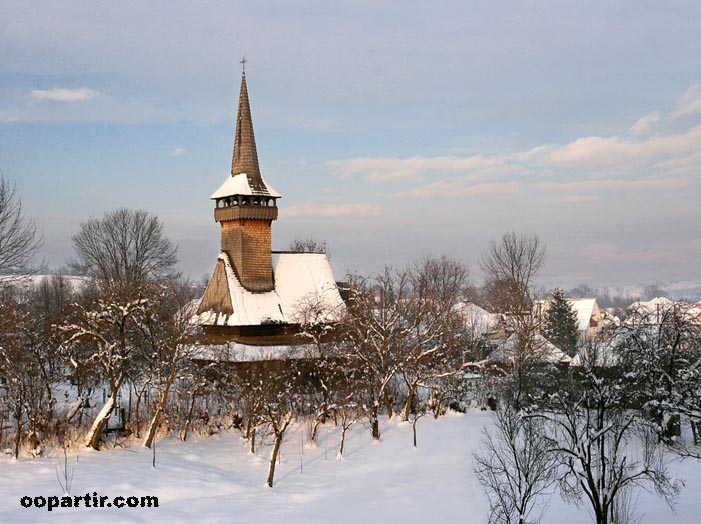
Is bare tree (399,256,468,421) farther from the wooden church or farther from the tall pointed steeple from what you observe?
the tall pointed steeple

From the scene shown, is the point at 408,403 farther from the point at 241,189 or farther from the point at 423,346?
the point at 241,189

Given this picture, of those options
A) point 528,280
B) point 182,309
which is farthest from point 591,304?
point 182,309

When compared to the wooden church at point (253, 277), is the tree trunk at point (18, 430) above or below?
below

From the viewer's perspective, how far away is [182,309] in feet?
68.4

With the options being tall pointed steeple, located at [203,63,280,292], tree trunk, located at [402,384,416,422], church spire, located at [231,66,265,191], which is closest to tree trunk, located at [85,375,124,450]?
tree trunk, located at [402,384,416,422]

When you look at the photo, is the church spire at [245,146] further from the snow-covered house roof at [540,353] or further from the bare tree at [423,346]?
the snow-covered house roof at [540,353]

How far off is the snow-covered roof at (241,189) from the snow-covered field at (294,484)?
14.0 metres

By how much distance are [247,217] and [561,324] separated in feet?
94.0

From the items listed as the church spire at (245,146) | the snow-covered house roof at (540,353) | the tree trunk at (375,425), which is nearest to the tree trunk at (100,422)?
the tree trunk at (375,425)

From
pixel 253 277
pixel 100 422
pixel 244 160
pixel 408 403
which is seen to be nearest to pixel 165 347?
pixel 100 422

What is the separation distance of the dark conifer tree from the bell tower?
84.3 feet

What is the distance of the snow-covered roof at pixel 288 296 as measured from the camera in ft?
102

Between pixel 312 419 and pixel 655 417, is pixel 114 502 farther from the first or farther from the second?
pixel 655 417

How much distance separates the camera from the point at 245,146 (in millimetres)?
34562
